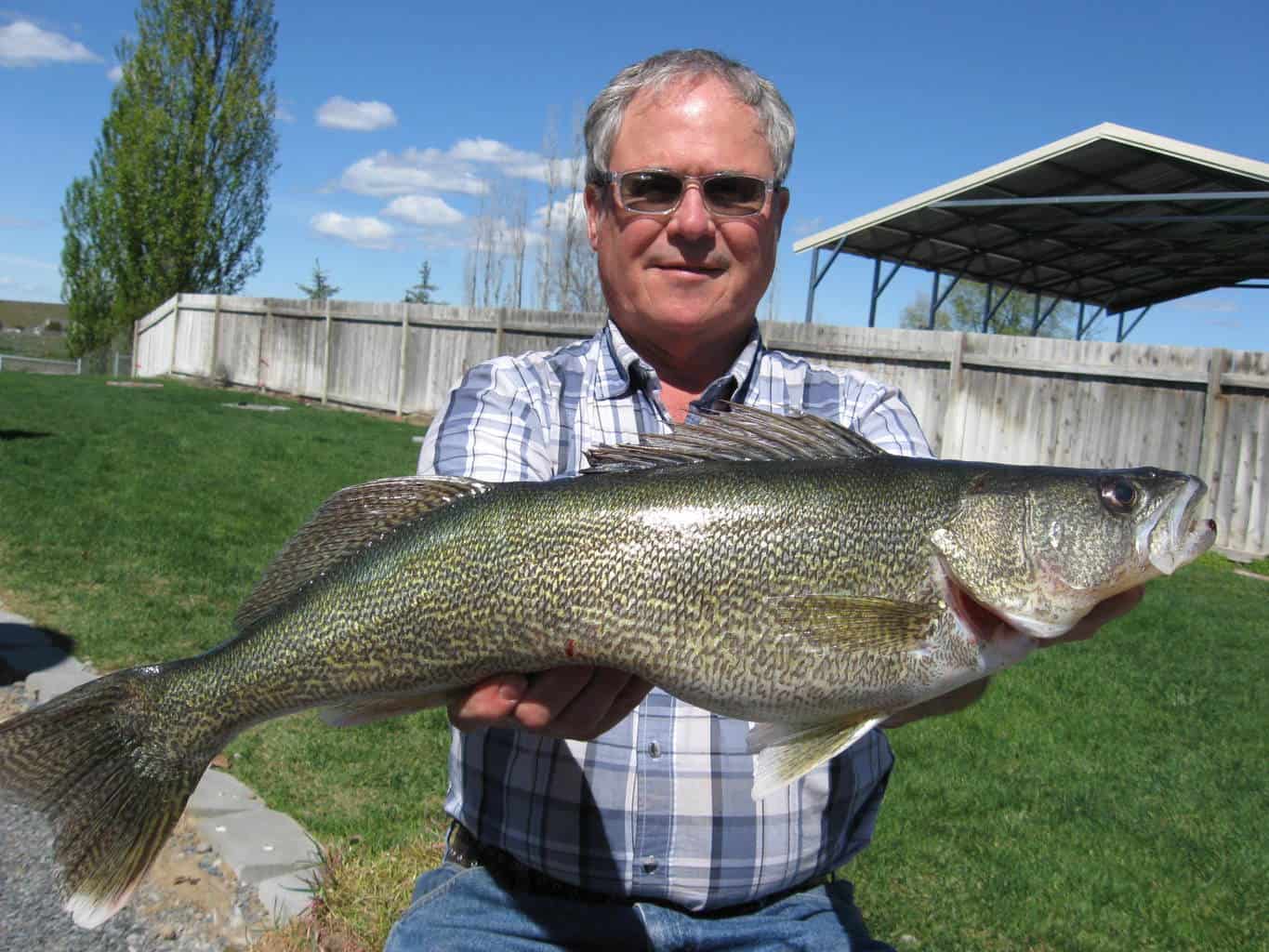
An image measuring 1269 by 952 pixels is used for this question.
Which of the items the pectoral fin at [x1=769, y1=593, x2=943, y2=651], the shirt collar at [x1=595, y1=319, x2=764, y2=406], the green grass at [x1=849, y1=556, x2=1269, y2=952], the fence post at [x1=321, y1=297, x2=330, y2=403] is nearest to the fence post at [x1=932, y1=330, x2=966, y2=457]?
the green grass at [x1=849, y1=556, x2=1269, y2=952]

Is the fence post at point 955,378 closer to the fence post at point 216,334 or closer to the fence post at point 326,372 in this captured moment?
the fence post at point 326,372

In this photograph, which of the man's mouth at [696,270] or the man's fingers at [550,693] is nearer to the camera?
the man's fingers at [550,693]

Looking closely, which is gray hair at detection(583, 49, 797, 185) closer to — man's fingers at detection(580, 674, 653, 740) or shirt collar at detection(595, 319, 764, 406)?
shirt collar at detection(595, 319, 764, 406)

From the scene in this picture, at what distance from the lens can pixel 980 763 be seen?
562cm

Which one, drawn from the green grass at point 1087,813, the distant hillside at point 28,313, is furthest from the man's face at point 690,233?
the distant hillside at point 28,313

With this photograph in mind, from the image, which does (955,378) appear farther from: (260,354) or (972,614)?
(260,354)

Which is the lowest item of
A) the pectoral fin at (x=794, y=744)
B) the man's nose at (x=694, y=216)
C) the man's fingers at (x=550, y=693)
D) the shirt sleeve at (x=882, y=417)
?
the pectoral fin at (x=794, y=744)

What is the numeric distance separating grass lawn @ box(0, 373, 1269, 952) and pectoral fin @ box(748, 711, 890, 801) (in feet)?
6.82

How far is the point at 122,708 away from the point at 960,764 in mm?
4529

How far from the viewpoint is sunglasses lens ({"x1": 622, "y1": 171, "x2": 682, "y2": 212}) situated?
2.88m

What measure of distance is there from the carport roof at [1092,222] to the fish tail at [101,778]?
49.0 feet

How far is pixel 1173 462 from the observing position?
11852mm

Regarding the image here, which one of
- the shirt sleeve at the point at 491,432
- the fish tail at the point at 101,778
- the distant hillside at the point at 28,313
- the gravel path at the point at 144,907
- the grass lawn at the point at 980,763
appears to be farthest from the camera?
the distant hillside at the point at 28,313

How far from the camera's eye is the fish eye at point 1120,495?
228cm
